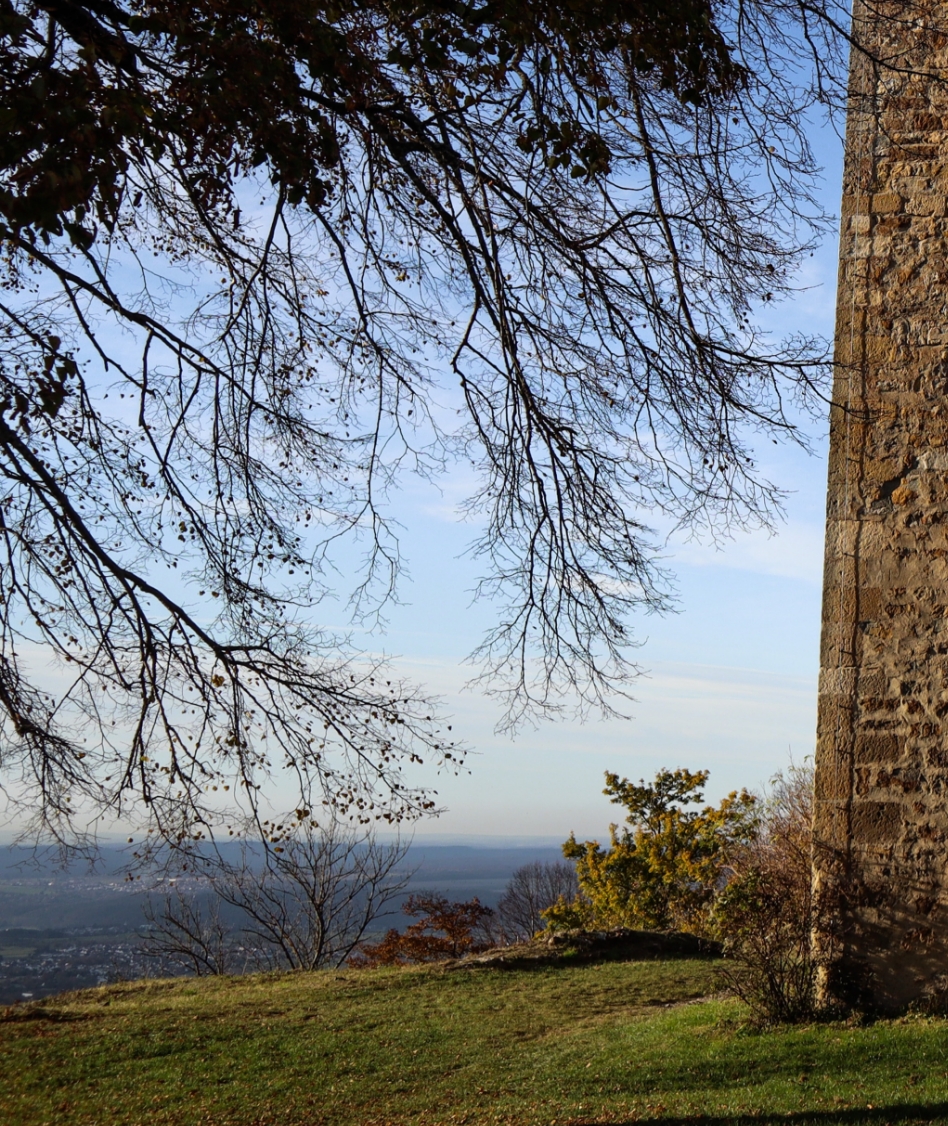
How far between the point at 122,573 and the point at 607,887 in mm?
12464

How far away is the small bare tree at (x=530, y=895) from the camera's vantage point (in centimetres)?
3048

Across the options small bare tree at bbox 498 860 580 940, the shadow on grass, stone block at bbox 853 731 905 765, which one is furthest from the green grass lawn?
small bare tree at bbox 498 860 580 940

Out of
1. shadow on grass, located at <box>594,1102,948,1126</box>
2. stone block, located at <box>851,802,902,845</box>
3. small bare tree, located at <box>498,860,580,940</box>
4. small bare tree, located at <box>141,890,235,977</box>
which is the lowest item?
small bare tree, located at <box>498,860,580,940</box>

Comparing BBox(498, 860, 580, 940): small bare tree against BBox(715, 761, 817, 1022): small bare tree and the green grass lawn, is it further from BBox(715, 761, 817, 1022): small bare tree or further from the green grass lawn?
BBox(715, 761, 817, 1022): small bare tree

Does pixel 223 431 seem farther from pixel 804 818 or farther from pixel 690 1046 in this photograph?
pixel 804 818

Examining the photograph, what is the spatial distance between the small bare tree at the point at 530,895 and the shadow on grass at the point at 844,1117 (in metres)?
24.9

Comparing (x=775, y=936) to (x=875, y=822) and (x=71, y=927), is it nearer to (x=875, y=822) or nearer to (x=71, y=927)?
(x=875, y=822)

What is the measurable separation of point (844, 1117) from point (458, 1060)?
10.6 ft

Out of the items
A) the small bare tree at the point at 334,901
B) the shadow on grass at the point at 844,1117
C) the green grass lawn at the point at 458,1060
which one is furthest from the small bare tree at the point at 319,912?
the shadow on grass at the point at 844,1117

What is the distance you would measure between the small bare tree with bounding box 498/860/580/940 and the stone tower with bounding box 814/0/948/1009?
23.4 metres

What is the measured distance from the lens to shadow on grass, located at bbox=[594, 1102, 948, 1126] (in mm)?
5117

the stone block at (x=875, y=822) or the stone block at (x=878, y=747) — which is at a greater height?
the stone block at (x=878, y=747)

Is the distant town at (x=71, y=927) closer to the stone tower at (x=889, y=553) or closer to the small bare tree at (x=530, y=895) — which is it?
the small bare tree at (x=530, y=895)

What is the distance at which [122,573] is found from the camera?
231 inches
